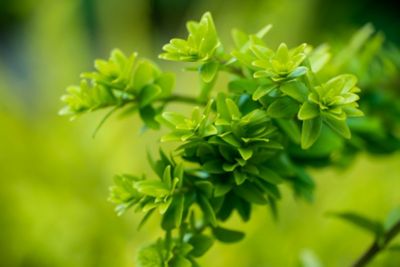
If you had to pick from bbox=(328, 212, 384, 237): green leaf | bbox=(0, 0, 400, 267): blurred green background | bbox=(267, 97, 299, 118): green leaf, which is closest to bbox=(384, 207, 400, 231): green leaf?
bbox=(328, 212, 384, 237): green leaf

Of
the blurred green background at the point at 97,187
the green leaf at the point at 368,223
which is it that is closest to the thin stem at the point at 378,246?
the green leaf at the point at 368,223

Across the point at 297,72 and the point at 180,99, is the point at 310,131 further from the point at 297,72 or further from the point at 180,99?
the point at 180,99

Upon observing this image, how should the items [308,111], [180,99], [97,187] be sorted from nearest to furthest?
[308,111] → [180,99] → [97,187]

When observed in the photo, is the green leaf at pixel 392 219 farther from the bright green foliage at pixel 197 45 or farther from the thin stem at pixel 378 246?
the bright green foliage at pixel 197 45

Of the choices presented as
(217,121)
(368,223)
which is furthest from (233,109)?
(368,223)

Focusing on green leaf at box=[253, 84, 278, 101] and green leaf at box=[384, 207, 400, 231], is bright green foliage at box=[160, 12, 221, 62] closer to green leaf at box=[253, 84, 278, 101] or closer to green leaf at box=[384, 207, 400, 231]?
green leaf at box=[253, 84, 278, 101]

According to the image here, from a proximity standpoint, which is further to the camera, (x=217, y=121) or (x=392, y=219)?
(x=392, y=219)
